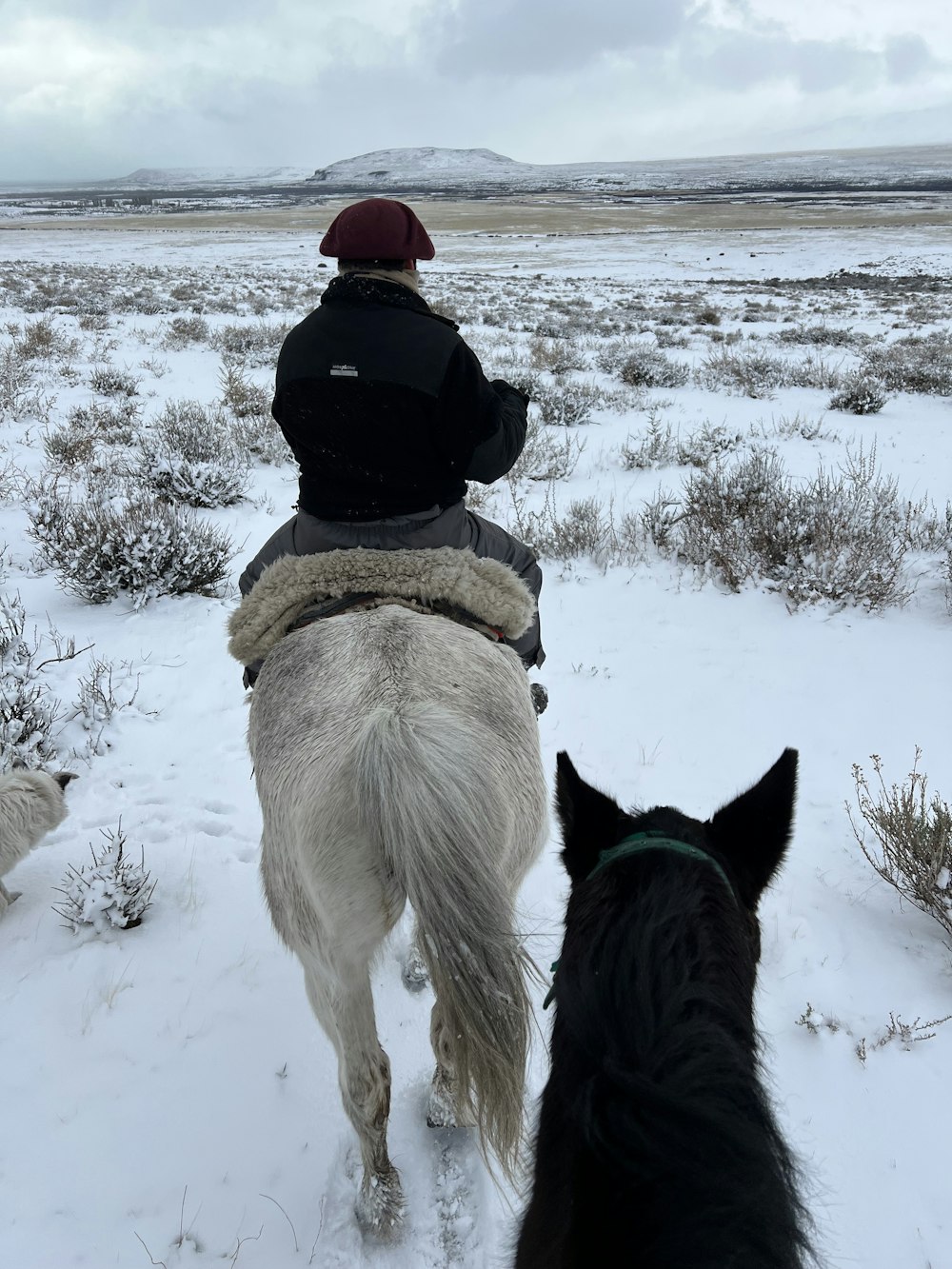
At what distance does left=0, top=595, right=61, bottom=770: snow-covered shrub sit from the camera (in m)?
3.25

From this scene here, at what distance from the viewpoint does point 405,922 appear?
2.77 meters

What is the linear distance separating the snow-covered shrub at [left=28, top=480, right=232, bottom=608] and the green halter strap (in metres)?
4.46

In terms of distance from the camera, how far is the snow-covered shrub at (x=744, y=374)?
10930 mm


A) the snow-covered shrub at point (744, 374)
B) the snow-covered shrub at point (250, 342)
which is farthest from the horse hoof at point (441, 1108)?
the snow-covered shrub at point (250, 342)

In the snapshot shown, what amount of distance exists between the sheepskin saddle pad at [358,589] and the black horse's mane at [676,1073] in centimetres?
110

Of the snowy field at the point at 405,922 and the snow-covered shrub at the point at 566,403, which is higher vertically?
the snow-covered shrub at the point at 566,403

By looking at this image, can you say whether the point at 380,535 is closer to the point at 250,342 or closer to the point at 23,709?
the point at 23,709

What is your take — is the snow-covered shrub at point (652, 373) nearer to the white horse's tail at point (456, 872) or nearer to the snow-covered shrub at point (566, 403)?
the snow-covered shrub at point (566, 403)

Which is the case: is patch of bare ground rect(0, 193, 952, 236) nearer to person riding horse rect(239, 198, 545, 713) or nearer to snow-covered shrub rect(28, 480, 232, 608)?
snow-covered shrub rect(28, 480, 232, 608)

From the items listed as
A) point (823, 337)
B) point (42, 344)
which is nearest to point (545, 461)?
point (42, 344)

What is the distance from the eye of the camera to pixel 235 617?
7.09 ft

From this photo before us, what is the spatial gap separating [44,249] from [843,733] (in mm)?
51660

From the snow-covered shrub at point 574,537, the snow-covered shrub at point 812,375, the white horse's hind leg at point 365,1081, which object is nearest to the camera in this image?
the white horse's hind leg at point 365,1081

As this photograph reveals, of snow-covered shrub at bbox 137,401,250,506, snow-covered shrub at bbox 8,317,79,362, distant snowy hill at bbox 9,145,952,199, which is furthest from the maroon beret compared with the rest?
distant snowy hill at bbox 9,145,952,199
